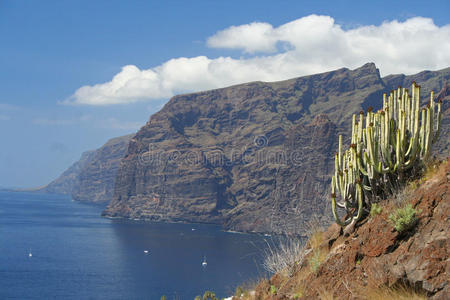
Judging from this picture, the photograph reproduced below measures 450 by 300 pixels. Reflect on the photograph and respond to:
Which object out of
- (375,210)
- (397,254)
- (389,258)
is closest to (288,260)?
(375,210)

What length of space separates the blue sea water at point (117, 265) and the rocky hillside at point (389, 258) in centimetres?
6427

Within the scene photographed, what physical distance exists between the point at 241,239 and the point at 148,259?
6694 centimetres

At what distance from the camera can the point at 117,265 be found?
123 m

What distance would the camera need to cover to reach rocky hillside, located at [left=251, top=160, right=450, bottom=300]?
889cm

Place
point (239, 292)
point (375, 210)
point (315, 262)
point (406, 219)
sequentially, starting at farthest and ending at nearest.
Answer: point (239, 292), point (375, 210), point (315, 262), point (406, 219)

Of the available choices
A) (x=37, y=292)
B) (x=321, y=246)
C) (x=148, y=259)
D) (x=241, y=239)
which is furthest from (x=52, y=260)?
(x=321, y=246)

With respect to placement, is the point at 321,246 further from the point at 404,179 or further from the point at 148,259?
the point at 148,259

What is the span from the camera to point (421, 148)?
41.0 feet

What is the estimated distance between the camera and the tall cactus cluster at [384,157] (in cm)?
1215

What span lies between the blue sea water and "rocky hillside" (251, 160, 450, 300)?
211 ft

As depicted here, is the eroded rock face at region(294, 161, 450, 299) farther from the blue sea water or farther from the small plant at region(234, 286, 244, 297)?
the blue sea water

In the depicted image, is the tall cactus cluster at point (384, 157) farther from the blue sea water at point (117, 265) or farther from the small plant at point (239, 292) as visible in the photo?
the blue sea water at point (117, 265)

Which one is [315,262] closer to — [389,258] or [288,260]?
[389,258]

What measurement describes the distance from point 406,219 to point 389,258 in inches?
36.2
